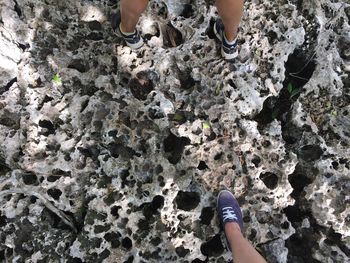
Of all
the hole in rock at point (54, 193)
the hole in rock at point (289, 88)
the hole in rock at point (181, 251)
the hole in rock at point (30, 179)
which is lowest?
the hole in rock at point (181, 251)

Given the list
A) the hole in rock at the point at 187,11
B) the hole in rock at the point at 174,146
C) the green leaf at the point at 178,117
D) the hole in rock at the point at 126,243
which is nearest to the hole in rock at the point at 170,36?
the hole in rock at the point at 187,11

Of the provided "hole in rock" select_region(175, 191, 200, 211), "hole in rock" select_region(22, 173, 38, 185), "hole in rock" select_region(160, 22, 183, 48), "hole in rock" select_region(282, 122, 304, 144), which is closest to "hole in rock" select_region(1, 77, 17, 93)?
"hole in rock" select_region(22, 173, 38, 185)

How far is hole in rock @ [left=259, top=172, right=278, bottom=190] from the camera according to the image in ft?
9.39

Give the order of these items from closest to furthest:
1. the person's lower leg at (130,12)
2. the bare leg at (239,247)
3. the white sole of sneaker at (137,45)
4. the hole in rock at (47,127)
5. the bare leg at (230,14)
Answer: the bare leg at (239,247)
the bare leg at (230,14)
the person's lower leg at (130,12)
the hole in rock at (47,127)
the white sole of sneaker at (137,45)

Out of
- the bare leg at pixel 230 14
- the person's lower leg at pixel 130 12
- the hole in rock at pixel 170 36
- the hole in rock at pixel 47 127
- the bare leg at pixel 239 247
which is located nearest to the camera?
the bare leg at pixel 239 247

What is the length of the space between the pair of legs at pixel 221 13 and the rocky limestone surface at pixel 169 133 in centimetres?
23

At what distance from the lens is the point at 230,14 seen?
8.87 ft

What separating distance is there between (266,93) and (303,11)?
855 mm

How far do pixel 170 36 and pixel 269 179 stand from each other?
4.70ft

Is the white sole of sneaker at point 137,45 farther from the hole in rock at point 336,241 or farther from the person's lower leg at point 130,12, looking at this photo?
the hole in rock at point 336,241

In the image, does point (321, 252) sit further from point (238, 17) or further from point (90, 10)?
point (90, 10)

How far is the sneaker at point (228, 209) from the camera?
2625mm

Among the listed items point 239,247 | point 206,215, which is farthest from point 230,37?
point 239,247

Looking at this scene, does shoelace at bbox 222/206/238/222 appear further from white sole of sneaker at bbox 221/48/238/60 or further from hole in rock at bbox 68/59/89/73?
hole in rock at bbox 68/59/89/73
